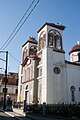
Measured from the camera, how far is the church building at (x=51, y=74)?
30.3m

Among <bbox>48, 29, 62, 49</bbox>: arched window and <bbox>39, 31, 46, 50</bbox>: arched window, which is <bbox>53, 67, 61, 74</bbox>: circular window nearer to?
<bbox>48, 29, 62, 49</bbox>: arched window

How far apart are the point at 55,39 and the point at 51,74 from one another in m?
7.40

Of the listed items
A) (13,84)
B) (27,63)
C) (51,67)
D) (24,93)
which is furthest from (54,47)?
(13,84)

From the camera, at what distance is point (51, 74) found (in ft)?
101

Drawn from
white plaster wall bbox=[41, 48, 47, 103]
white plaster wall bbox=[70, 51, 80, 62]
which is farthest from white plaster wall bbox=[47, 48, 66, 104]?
white plaster wall bbox=[70, 51, 80, 62]

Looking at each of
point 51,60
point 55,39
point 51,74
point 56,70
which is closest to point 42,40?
point 55,39

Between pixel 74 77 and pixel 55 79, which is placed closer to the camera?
pixel 55 79

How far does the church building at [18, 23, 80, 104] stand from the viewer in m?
30.3

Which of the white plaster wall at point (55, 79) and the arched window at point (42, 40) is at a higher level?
the arched window at point (42, 40)

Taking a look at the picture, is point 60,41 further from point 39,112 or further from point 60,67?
point 39,112

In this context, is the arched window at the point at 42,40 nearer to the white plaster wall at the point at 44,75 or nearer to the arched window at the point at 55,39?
the arched window at the point at 55,39

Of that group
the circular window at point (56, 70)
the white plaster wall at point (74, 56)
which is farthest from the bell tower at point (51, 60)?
the white plaster wall at point (74, 56)

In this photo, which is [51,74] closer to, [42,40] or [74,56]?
[42,40]

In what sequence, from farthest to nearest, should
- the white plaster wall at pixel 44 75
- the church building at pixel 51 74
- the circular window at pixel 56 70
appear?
the circular window at pixel 56 70
the church building at pixel 51 74
the white plaster wall at pixel 44 75
